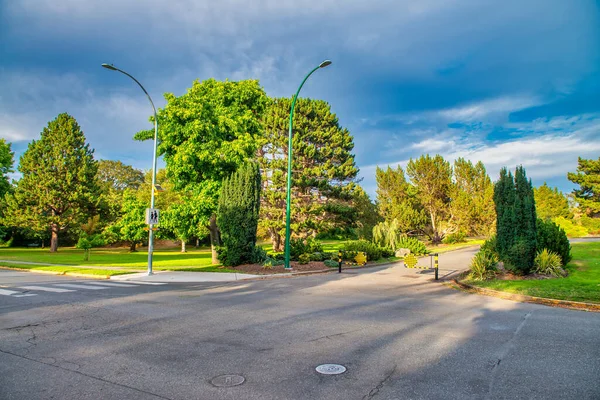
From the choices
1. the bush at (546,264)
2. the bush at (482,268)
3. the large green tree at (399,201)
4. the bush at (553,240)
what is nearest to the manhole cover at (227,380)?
the bush at (482,268)

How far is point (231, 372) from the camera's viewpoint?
479 centimetres

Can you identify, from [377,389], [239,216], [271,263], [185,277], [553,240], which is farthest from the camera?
[271,263]

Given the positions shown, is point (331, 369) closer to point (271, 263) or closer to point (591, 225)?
point (271, 263)

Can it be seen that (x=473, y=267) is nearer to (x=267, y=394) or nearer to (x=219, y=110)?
(x=267, y=394)

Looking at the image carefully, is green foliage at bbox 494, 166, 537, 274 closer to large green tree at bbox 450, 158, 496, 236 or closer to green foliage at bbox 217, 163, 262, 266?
green foliage at bbox 217, 163, 262, 266

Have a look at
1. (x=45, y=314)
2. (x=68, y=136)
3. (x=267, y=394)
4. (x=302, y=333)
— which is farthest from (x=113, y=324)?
(x=68, y=136)

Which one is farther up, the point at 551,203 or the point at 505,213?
the point at 551,203

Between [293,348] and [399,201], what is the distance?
4299cm

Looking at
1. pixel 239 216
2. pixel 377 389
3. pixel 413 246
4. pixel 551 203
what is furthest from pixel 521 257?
pixel 551 203

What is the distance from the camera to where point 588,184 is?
179 ft

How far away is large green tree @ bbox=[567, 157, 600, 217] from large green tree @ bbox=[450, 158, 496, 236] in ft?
61.7

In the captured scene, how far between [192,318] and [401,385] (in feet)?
16.8

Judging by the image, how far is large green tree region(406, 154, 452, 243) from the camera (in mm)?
46781

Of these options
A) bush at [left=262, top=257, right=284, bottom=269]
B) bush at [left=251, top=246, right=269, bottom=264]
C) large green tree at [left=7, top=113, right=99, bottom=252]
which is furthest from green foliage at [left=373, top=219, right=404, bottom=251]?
large green tree at [left=7, top=113, right=99, bottom=252]
